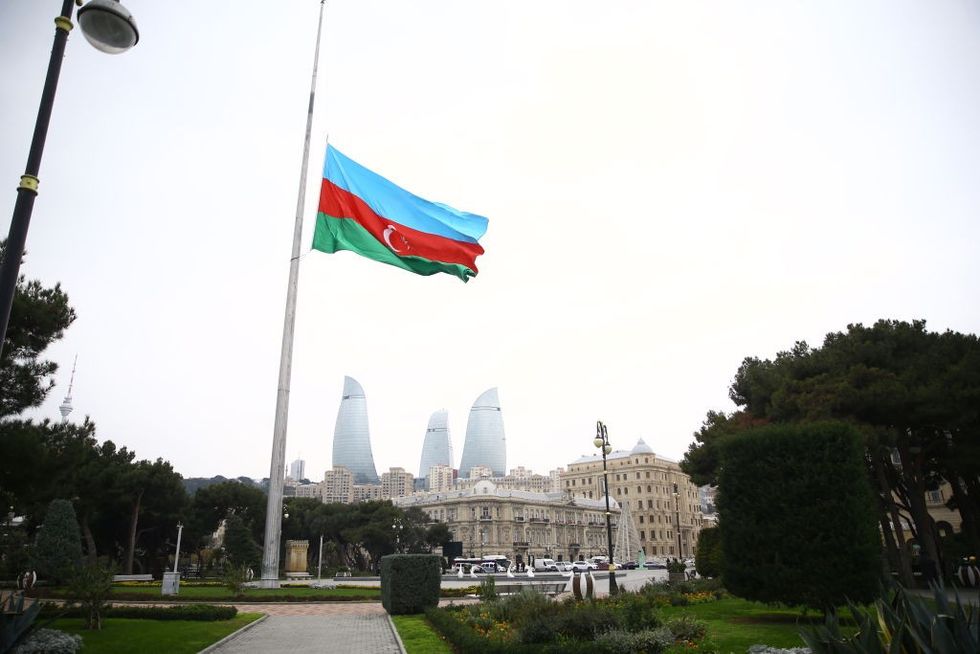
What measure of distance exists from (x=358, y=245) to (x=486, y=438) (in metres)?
172

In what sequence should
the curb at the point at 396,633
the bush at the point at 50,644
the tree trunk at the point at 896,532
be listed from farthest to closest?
the tree trunk at the point at 896,532
the curb at the point at 396,633
the bush at the point at 50,644

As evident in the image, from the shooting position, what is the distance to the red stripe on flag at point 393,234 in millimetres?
17500

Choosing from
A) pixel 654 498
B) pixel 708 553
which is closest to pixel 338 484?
pixel 654 498

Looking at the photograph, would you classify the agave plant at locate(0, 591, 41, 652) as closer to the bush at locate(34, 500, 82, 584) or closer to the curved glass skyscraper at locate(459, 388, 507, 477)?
the bush at locate(34, 500, 82, 584)

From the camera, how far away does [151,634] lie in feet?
45.3

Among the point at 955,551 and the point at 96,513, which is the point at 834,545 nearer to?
the point at 955,551

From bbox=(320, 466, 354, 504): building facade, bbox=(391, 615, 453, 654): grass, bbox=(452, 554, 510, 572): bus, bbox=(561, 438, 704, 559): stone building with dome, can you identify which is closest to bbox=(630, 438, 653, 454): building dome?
bbox=(561, 438, 704, 559): stone building with dome

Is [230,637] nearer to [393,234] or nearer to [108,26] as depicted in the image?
[393,234]

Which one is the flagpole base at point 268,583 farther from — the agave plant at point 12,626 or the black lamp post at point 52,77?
the black lamp post at point 52,77

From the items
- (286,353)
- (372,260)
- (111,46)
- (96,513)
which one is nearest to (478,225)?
(372,260)

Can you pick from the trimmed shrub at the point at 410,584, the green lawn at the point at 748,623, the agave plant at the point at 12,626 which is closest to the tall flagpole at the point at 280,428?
the trimmed shrub at the point at 410,584

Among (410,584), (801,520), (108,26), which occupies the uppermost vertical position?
(108,26)

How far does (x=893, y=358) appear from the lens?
25.4 m

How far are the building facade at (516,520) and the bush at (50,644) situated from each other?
99.9 m
